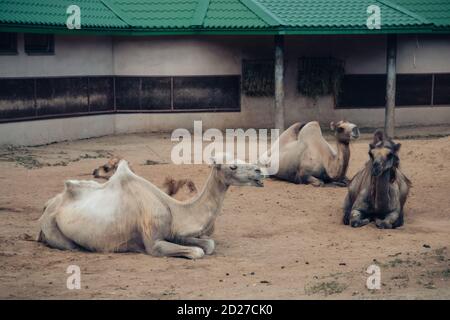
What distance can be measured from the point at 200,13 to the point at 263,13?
1698 mm

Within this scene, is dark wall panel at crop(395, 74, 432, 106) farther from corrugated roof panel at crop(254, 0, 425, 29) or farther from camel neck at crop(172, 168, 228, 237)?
camel neck at crop(172, 168, 228, 237)

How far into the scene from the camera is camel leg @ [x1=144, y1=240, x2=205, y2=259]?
10156 millimetres

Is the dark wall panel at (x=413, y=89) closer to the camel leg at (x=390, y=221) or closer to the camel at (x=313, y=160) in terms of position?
the camel at (x=313, y=160)

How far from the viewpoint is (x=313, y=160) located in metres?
16.1

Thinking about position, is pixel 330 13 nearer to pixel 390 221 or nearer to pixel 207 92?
pixel 207 92

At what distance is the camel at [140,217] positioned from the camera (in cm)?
1029

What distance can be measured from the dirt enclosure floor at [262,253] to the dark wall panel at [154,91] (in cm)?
625

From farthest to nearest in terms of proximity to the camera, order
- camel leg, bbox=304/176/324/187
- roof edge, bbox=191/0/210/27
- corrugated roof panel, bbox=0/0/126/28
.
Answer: roof edge, bbox=191/0/210/27
corrugated roof panel, bbox=0/0/126/28
camel leg, bbox=304/176/324/187

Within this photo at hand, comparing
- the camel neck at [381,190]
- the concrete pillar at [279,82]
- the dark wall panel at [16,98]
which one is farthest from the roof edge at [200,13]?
the camel neck at [381,190]

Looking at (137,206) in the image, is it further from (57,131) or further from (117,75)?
(117,75)

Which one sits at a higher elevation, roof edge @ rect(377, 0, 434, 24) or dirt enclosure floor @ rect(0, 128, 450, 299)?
roof edge @ rect(377, 0, 434, 24)

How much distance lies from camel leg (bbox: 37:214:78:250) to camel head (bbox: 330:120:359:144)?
6080 millimetres

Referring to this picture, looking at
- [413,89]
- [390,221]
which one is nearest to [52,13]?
[413,89]

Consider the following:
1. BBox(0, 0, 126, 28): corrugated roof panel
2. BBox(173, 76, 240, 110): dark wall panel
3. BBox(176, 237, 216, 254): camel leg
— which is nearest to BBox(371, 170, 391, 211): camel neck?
BBox(176, 237, 216, 254): camel leg
